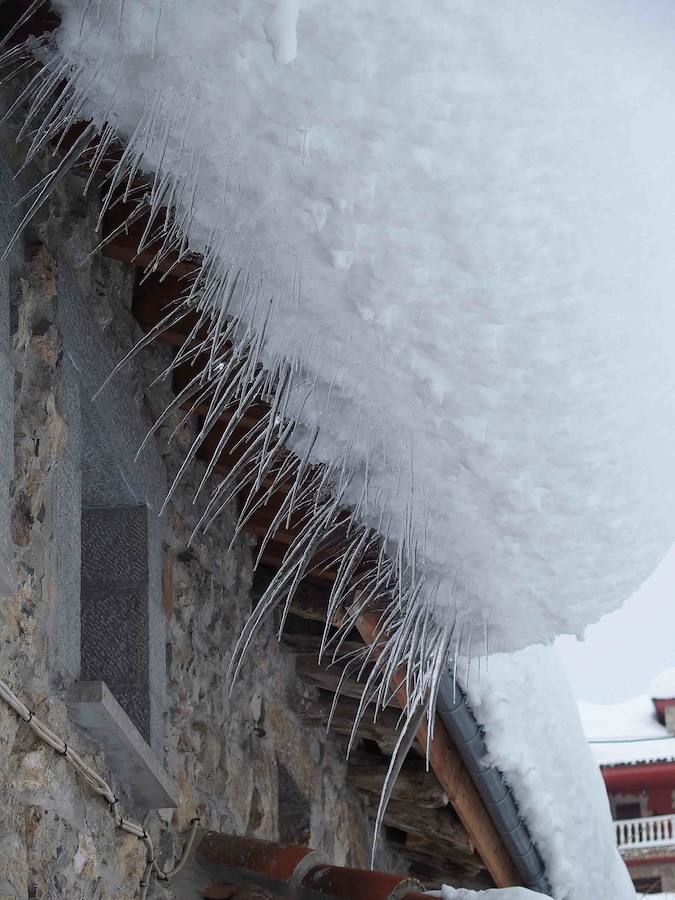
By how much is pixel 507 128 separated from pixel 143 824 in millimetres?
1709

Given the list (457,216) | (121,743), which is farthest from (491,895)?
(457,216)

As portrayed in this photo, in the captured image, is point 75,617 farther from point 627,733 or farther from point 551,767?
point 627,733

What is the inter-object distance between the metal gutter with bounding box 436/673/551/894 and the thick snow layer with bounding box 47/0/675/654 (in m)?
1.07

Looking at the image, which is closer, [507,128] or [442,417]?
[507,128]

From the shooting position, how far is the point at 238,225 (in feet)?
5.77

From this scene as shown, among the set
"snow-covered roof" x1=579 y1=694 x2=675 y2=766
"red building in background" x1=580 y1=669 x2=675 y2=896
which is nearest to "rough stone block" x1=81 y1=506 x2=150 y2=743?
"snow-covered roof" x1=579 y1=694 x2=675 y2=766

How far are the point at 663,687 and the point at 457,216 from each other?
13.1 m

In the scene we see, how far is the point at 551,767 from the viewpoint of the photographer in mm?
3619

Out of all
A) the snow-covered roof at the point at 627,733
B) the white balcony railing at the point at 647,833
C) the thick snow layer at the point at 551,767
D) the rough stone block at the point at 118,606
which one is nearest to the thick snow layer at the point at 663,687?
the snow-covered roof at the point at 627,733

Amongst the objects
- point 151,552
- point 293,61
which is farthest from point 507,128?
point 151,552

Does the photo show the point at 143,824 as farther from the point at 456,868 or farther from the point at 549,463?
the point at 456,868

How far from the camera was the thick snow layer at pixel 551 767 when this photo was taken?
3238 mm

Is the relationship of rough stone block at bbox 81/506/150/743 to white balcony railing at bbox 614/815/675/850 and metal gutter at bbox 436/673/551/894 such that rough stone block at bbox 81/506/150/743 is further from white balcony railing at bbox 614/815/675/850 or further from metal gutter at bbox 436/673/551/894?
white balcony railing at bbox 614/815/675/850

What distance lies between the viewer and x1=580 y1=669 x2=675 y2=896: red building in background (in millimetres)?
11688
